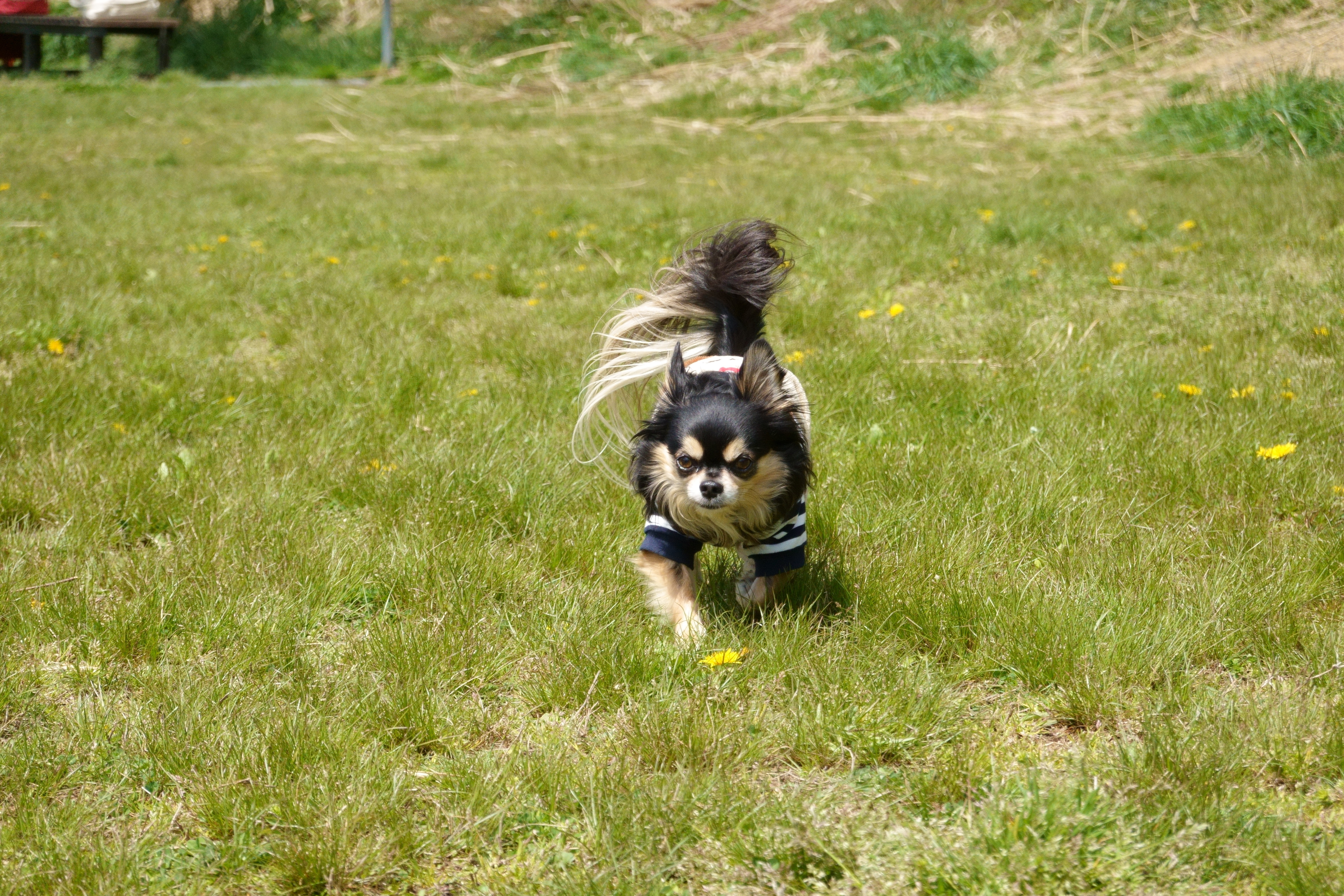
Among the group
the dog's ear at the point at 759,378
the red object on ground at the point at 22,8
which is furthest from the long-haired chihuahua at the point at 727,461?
the red object on ground at the point at 22,8

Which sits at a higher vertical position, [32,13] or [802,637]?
[32,13]

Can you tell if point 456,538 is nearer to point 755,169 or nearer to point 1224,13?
point 755,169

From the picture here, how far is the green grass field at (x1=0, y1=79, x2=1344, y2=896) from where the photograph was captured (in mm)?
2328

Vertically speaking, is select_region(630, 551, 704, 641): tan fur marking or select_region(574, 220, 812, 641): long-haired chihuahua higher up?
select_region(574, 220, 812, 641): long-haired chihuahua

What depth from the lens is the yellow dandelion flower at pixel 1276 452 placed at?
412cm

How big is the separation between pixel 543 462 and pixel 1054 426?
2.06 metres

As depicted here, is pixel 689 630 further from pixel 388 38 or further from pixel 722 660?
pixel 388 38

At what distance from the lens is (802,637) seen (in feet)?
10.3

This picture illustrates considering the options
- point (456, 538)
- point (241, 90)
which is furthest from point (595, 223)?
point (241, 90)

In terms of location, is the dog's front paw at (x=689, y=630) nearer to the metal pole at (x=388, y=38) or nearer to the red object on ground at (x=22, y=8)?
the metal pole at (x=388, y=38)

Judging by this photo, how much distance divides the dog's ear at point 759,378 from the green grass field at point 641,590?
655 millimetres

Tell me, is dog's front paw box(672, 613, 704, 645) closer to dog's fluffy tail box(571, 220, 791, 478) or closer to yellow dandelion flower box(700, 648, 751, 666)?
yellow dandelion flower box(700, 648, 751, 666)

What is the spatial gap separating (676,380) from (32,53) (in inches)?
815

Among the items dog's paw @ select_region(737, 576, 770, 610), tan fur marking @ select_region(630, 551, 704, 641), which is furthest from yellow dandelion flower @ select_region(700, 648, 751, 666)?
dog's paw @ select_region(737, 576, 770, 610)
